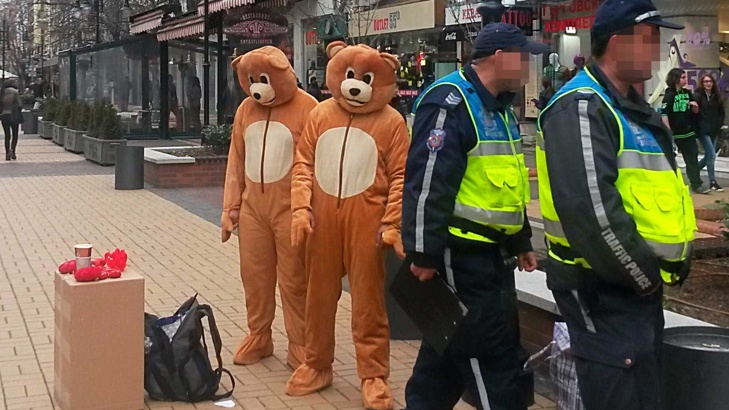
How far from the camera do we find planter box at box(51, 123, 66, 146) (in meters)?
26.6

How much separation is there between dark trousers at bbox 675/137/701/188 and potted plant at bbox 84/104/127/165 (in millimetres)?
11244

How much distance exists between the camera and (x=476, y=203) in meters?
3.94

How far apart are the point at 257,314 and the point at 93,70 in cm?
2401

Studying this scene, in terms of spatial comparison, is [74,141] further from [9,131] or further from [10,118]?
[10,118]

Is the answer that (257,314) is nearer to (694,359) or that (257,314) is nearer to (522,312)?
(522,312)

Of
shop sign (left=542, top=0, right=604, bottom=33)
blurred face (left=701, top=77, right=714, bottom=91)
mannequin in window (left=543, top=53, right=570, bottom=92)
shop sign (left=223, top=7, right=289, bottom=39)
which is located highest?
shop sign (left=542, top=0, right=604, bottom=33)

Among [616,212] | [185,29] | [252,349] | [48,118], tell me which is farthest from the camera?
[48,118]

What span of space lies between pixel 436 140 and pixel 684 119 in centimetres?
1191

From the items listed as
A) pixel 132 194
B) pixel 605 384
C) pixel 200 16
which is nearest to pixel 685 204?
Result: pixel 605 384

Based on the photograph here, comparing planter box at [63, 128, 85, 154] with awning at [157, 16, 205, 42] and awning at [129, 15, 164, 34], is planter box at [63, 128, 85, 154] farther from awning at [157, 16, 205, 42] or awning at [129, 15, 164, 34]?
awning at [129, 15, 164, 34]

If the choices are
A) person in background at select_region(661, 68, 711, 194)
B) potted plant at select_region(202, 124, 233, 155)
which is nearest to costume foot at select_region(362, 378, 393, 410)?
person in background at select_region(661, 68, 711, 194)

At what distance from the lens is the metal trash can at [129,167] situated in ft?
52.3

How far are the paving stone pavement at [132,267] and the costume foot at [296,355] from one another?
0.23 ft

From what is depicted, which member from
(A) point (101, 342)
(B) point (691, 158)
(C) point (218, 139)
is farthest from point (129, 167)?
(A) point (101, 342)
